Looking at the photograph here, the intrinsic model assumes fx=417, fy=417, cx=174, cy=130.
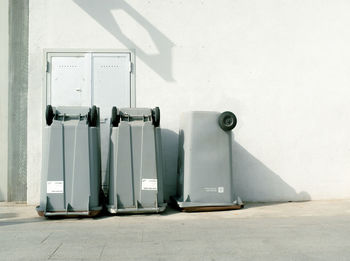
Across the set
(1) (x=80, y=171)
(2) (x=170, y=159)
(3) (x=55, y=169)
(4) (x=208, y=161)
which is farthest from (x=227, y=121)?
(3) (x=55, y=169)

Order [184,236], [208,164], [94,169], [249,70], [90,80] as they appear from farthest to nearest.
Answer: [249,70] < [90,80] < [208,164] < [94,169] < [184,236]

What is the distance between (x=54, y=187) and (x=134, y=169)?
1.09 metres

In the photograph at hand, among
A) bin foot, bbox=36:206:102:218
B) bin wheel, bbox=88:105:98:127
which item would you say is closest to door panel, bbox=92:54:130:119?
bin wheel, bbox=88:105:98:127

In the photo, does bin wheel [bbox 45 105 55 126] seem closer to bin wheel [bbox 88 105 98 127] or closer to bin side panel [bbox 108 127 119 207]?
bin wheel [bbox 88 105 98 127]

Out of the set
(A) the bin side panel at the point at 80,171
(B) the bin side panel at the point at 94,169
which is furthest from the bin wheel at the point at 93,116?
(A) the bin side panel at the point at 80,171

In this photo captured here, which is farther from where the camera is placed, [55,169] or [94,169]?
[94,169]

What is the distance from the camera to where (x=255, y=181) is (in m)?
7.13

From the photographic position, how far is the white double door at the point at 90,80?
694cm

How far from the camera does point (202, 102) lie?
7.12 metres

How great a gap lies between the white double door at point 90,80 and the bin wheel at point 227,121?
1698mm

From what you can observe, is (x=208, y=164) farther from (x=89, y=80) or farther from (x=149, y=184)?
(x=89, y=80)

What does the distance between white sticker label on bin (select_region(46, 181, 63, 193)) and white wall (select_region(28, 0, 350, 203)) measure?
171 centimetres

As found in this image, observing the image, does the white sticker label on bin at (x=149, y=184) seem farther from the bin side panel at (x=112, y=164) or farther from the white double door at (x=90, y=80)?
the white double door at (x=90, y=80)

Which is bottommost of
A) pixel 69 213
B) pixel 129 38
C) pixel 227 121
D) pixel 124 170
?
pixel 69 213
